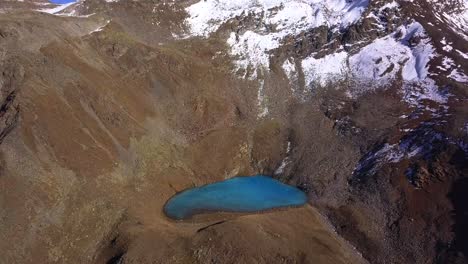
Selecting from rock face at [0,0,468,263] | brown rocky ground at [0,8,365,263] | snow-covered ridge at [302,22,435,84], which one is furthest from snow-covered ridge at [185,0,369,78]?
snow-covered ridge at [302,22,435,84]

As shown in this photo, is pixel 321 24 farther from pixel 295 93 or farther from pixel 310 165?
pixel 310 165

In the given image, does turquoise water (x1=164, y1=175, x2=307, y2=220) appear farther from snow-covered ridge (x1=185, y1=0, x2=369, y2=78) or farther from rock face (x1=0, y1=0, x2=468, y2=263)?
snow-covered ridge (x1=185, y1=0, x2=369, y2=78)

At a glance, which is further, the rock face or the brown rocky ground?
the rock face

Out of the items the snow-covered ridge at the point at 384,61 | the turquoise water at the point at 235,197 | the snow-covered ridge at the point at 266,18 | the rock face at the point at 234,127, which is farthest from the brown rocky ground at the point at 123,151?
the snow-covered ridge at the point at 384,61

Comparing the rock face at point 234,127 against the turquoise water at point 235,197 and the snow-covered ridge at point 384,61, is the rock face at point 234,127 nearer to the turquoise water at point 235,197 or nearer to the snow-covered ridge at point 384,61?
the snow-covered ridge at point 384,61

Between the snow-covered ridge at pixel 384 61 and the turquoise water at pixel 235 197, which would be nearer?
the turquoise water at pixel 235 197

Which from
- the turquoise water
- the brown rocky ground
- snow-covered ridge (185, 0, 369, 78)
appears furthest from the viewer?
snow-covered ridge (185, 0, 369, 78)

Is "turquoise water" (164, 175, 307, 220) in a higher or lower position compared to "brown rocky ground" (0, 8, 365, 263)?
lower
